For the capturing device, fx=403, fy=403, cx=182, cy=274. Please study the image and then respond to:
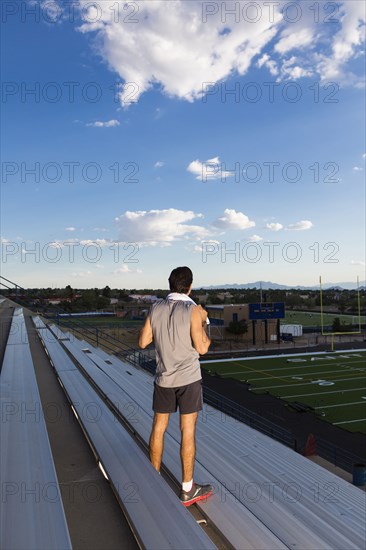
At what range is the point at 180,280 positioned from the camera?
2635 mm

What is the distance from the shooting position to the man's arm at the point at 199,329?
98.2 inches

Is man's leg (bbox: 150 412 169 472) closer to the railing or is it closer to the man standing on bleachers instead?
the man standing on bleachers

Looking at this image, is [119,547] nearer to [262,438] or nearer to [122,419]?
[122,419]

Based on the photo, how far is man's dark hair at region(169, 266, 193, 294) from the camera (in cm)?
263

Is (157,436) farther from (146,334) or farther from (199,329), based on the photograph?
(199,329)

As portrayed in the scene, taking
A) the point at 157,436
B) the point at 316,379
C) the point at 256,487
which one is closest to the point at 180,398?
the point at 157,436

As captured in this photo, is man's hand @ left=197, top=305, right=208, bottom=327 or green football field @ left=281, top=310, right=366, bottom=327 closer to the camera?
man's hand @ left=197, top=305, right=208, bottom=327

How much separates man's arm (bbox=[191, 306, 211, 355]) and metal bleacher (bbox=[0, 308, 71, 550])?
118 cm

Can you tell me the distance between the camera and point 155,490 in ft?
7.97

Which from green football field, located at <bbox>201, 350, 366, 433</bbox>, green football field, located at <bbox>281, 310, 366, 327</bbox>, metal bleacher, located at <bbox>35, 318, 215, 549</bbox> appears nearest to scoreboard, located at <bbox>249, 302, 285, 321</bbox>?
green football field, located at <bbox>201, 350, 366, 433</bbox>

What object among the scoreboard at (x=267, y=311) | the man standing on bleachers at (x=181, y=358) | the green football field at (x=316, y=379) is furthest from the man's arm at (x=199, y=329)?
the scoreboard at (x=267, y=311)

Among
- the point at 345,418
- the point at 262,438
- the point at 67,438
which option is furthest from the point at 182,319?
the point at 345,418

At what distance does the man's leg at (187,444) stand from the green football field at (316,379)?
16.0m

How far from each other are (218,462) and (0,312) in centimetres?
1309
